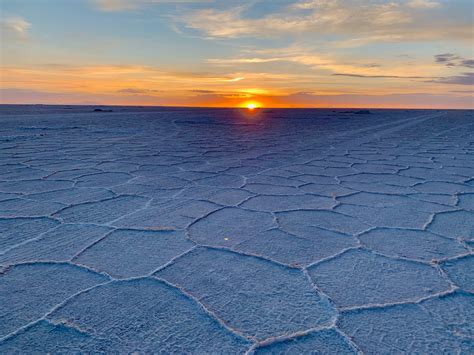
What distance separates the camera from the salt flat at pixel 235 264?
1077 millimetres

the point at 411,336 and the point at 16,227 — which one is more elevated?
the point at 16,227

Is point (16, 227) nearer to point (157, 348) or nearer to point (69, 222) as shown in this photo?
point (69, 222)

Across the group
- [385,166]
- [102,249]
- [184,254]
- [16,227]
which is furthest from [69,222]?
[385,166]

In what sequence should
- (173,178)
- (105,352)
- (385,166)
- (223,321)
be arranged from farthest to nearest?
(385,166) → (173,178) → (223,321) → (105,352)

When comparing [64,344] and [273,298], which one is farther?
[273,298]

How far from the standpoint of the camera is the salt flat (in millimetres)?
1077

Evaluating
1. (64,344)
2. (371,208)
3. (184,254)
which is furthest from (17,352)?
(371,208)

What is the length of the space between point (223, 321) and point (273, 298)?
8.0 inches

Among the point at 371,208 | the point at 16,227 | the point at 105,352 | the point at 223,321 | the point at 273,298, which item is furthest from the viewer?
the point at 371,208

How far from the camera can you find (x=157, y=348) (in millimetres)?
1022

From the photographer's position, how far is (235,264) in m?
1.49

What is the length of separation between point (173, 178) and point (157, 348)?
2090 mm

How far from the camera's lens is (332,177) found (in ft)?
10.4

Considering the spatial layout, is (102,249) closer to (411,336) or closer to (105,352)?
(105,352)
